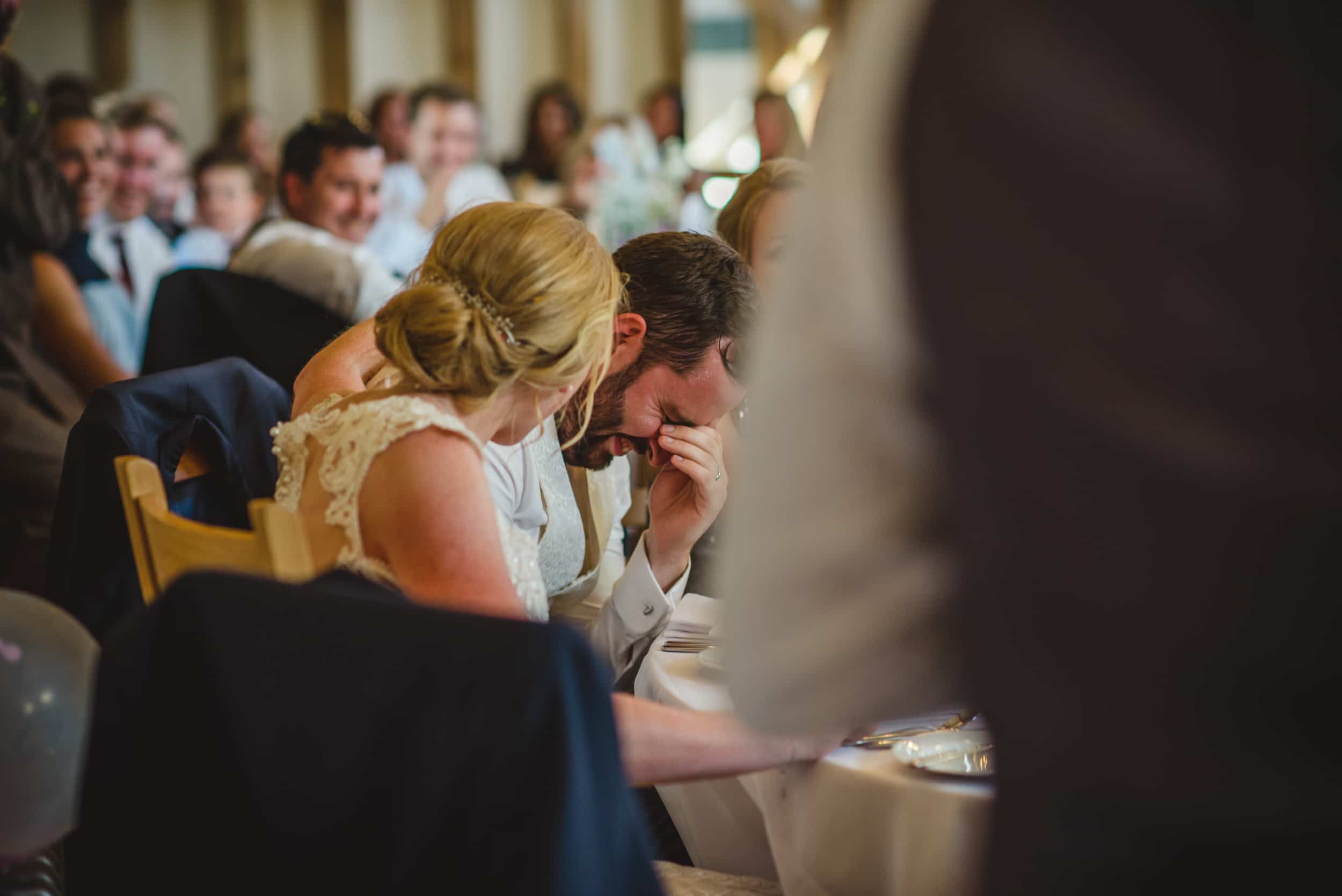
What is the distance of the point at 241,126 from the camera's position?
7207 millimetres

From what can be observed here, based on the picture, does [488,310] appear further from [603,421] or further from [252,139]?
[252,139]

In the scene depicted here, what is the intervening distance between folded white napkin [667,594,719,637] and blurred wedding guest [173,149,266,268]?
14.1 ft

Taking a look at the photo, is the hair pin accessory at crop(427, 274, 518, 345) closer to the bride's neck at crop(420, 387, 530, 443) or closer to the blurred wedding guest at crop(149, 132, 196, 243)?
the bride's neck at crop(420, 387, 530, 443)

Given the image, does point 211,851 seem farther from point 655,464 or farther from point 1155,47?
point 655,464

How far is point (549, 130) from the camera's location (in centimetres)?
642

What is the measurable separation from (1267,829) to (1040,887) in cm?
12

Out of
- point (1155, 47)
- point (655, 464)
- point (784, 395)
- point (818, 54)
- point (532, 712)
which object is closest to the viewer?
point (1155, 47)

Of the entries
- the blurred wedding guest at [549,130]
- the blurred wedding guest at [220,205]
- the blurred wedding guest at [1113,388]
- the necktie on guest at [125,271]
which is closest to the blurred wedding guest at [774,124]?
the blurred wedding guest at [549,130]

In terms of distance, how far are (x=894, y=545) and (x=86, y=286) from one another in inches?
173

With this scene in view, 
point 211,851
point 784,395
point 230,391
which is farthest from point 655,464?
point 784,395

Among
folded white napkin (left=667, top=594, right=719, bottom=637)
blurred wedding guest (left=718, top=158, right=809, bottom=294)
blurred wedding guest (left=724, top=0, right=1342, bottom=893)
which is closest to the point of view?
blurred wedding guest (left=724, top=0, right=1342, bottom=893)

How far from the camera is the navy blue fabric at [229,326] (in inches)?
115

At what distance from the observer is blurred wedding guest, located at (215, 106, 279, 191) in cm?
711

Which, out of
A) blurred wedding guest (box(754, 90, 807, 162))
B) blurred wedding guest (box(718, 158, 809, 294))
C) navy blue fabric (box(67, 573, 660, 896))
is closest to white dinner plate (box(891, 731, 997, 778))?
navy blue fabric (box(67, 573, 660, 896))
